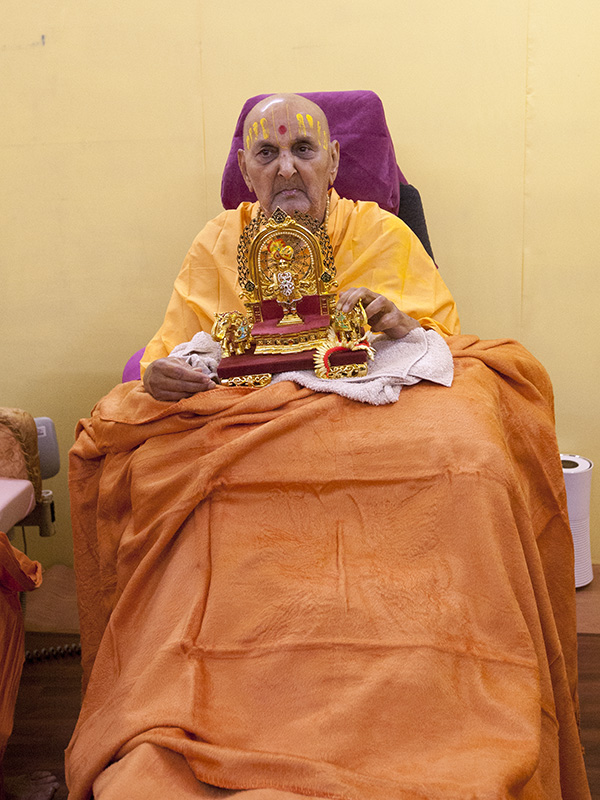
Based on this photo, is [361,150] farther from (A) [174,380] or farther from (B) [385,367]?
(A) [174,380]

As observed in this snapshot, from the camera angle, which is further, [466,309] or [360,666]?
[466,309]

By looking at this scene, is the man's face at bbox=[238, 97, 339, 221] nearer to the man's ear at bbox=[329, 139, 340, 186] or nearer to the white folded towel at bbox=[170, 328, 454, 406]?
the man's ear at bbox=[329, 139, 340, 186]

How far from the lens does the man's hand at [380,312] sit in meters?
1.71

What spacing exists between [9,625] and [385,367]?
1004 mm

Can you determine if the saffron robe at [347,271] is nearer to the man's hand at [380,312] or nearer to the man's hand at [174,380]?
the man's hand at [380,312]

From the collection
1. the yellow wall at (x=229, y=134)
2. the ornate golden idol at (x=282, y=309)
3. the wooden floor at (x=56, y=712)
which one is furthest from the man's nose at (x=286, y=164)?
the wooden floor at (x=56, y=712)

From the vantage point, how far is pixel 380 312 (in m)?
1.77

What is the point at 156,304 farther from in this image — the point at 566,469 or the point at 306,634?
the point at 306,634

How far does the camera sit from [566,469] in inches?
102

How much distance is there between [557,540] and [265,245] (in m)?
0.96

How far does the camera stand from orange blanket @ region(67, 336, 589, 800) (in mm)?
1114

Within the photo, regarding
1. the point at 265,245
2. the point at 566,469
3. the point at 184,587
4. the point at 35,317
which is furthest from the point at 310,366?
the point at 35,317

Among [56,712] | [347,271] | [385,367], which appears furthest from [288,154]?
[56,712]

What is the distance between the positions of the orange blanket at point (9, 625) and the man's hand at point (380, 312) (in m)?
0.91
